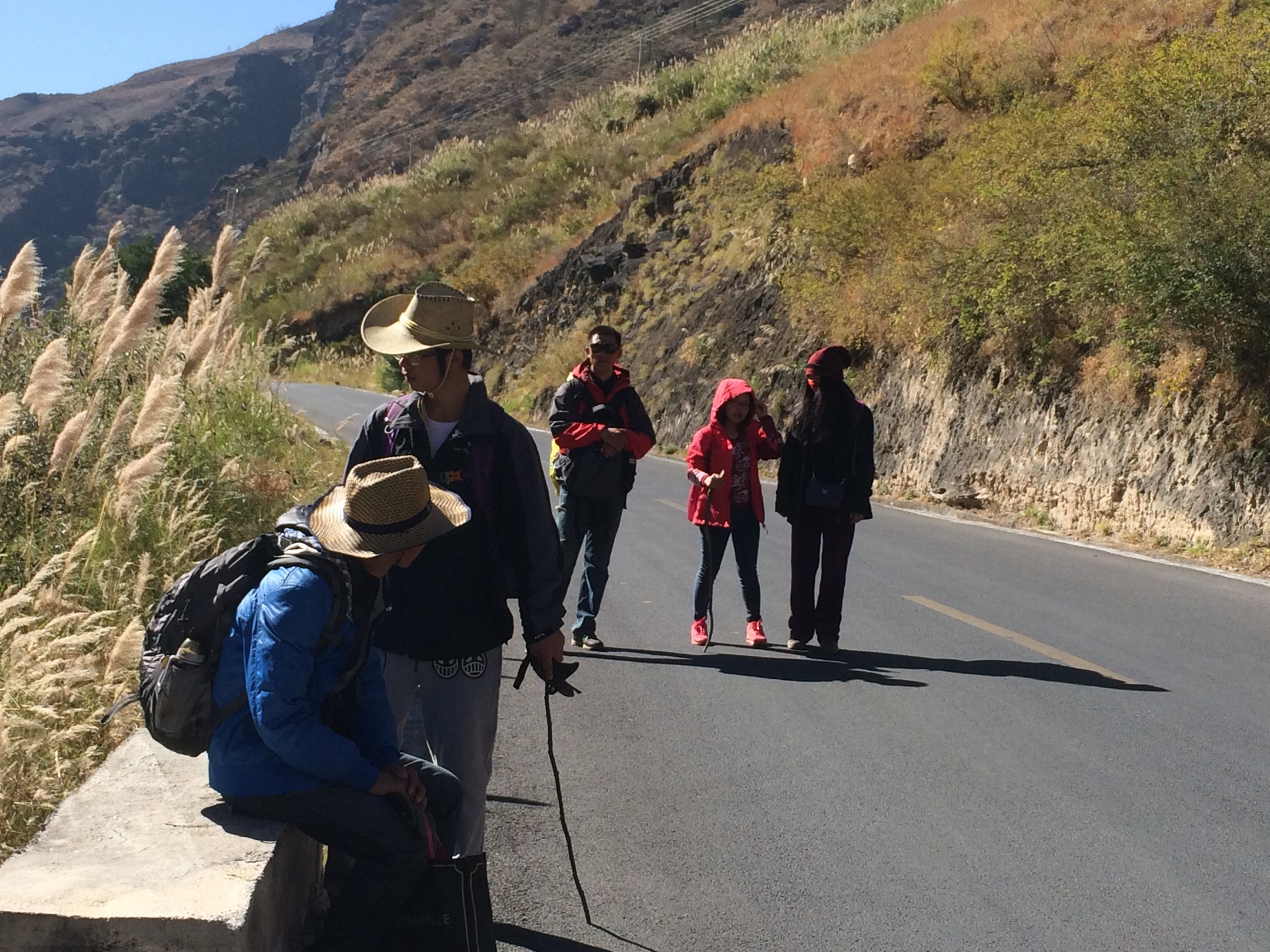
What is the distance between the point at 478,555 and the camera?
169 inches

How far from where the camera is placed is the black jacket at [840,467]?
877 centimetres

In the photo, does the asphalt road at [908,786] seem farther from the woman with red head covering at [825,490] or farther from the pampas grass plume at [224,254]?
the pampas grass plume at [224,254]

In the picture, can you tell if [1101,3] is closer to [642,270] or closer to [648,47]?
[642,270]

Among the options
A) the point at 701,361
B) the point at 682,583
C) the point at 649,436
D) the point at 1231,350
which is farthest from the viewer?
Result: the point at 701,361

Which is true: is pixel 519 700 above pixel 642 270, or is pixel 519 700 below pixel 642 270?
below

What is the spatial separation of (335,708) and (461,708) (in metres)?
0.58

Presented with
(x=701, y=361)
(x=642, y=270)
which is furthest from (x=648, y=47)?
(x=701, y=361)

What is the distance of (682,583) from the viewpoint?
11.3 m

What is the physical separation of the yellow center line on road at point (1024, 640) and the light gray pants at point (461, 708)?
4766 millimetres

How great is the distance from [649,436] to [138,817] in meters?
5.13

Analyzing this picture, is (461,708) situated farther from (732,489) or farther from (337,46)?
(337,46)

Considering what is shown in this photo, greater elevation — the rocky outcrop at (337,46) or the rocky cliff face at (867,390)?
the rocky outcrop at (337,46)

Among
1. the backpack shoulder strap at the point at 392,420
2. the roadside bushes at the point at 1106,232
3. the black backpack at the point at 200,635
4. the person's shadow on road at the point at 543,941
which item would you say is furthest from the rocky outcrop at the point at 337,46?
the black backpack at the point at 200,635

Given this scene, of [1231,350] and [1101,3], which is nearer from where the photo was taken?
[1231,350]
